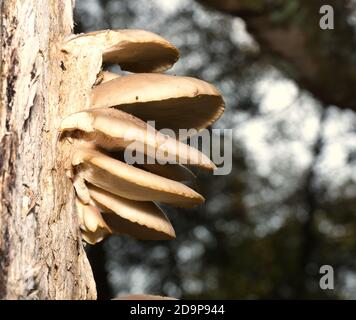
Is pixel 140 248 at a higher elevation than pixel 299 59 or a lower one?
lower

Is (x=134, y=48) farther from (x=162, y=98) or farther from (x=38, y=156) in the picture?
(x=38, y=156)

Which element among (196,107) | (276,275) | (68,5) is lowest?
(276,275)

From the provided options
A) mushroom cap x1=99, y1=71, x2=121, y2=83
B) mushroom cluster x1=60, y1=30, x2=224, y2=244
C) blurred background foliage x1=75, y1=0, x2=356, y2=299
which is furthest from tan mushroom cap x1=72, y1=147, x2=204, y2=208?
blurred background foliage x1=75, y1=0, x2=356, y2=299

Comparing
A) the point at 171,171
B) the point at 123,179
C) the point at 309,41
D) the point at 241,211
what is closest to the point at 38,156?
the point at 123,179

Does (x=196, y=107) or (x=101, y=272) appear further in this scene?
(x=101, y=272)

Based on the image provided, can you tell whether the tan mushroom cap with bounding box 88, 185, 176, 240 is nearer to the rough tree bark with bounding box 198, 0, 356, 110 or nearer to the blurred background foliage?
the rough tree bark with bounding box 198, 0, 356, 110
